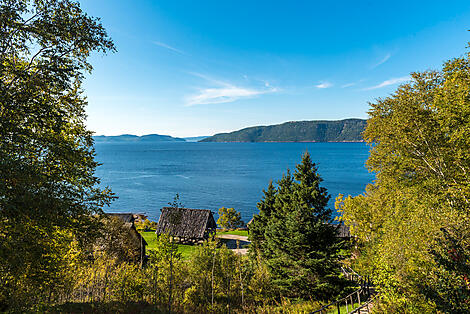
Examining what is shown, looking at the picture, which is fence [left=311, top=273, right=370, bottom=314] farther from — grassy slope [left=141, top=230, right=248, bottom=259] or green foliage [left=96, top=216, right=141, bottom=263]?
grassy slope [left=141, top=230, right=248, bottom=259]

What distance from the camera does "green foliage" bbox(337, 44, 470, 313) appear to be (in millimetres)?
9039

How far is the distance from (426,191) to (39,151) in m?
17.2

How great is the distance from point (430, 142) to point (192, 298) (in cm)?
1642

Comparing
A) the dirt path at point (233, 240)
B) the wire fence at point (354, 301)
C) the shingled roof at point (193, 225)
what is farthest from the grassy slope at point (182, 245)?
the wire fence at point (354, 301)

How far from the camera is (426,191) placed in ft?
41.0

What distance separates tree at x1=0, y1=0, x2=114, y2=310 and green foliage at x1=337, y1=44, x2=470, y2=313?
12.8 meters

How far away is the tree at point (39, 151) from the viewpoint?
6949 mm

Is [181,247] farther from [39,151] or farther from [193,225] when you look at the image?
[39,151]

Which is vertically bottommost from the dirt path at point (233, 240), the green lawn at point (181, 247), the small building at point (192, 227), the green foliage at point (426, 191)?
the dirt path at point (233, 240)

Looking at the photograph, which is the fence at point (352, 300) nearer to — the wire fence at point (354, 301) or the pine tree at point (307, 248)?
the wire fence at point (354, 301)

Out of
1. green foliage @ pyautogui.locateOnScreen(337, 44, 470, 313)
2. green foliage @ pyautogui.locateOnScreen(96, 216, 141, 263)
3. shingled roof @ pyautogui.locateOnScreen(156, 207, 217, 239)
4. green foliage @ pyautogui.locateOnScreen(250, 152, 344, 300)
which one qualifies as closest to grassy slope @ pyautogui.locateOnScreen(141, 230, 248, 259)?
shingled roof @ pyautogui.locateOnScreen(156, 207, 217, 239)

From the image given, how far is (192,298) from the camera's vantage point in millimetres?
14680

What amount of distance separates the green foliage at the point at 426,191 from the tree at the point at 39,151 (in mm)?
12794

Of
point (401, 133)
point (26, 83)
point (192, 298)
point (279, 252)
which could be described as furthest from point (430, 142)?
point (26, 83)
